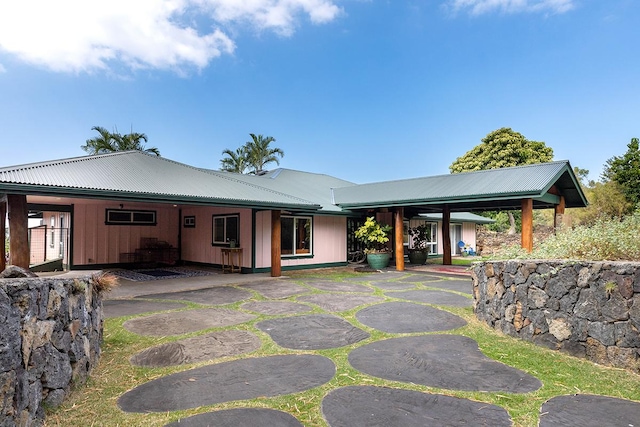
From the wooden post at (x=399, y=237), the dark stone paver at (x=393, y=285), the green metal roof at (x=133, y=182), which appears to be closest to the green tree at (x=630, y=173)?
the wooden post at (x=399, y=237)

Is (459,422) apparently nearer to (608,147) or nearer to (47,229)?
(47,229)

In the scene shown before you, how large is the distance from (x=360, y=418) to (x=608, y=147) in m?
25.5

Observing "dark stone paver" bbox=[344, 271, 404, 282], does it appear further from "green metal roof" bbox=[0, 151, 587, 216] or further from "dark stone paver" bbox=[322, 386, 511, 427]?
"dark stone paver" bbox=[322, 386, 511, 427]

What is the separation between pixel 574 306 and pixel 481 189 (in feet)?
23.4

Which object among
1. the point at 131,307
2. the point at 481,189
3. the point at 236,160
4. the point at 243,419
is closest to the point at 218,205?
the point at 131,307

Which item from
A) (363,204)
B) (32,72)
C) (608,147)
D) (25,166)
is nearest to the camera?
(25,166)

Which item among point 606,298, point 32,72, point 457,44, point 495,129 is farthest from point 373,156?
point 606,298

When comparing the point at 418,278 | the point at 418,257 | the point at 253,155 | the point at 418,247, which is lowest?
the point at 418,278

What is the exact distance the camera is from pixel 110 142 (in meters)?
23.2

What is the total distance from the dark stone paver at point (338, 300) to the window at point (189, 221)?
26.1 feet

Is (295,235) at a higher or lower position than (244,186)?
lower

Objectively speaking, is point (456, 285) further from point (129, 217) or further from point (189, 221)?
point (129, 217)

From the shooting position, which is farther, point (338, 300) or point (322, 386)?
point (338, 300)

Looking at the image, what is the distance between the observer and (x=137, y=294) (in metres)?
7.82
